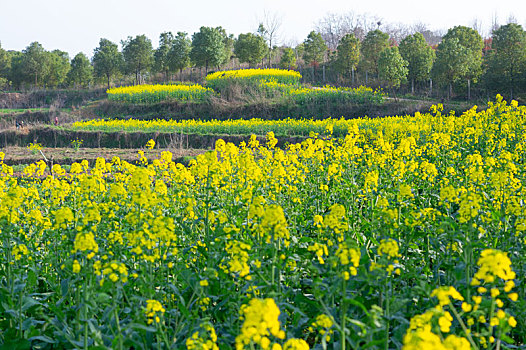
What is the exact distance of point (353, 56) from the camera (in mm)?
33281

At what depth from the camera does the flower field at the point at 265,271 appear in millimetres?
2660

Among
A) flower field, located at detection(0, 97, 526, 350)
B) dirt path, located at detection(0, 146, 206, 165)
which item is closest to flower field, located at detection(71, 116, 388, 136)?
dirt path, located at detection(0, 146, 206, 165)

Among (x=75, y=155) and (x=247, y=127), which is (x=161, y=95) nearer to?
(x=247, y=127)

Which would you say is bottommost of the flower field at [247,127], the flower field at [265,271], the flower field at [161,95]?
the flower field at [265,271]

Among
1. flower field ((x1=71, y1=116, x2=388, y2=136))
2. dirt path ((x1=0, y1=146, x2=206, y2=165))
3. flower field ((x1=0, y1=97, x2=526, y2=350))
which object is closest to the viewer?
flower field ((x1=0, y1=97, x2=526, y2=350))

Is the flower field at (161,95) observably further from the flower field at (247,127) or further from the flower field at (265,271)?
the flower field at (265,271)

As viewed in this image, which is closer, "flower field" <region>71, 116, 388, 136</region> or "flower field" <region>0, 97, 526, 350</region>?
"flower field" <region>0, 97, 526, 350</region>

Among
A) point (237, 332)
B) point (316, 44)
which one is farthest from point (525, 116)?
point (316, 44)

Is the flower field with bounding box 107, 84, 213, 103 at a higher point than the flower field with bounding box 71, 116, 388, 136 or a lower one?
higher

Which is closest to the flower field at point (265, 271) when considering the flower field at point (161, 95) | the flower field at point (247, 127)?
the flower field at point (247, 127)

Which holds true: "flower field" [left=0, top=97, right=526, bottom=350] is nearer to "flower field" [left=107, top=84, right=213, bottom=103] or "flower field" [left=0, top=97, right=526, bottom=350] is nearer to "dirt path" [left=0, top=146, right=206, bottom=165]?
"dirt path" [left=0, top=146, right=206, bottom=165]

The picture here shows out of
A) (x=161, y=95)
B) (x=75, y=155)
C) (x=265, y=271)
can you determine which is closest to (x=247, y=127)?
(x=75, y=155)

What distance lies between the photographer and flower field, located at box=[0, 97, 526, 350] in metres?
2.66

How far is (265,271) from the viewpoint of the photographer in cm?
341
